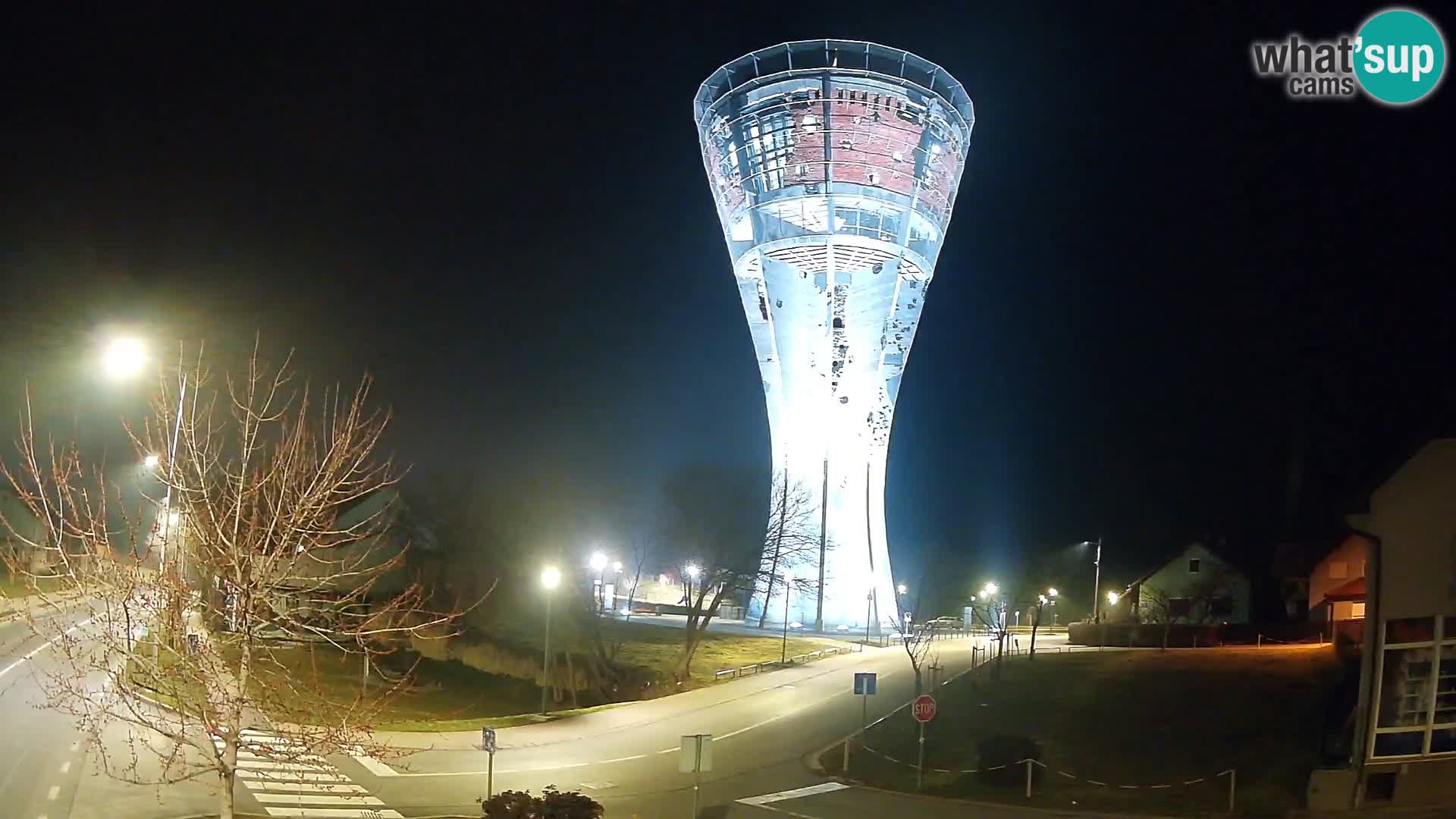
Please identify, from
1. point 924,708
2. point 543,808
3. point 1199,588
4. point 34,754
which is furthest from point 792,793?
point 1199,588

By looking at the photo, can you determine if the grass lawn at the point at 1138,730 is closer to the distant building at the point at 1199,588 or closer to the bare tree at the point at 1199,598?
the bare tree at the point at 1199,598

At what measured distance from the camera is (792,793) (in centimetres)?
2103

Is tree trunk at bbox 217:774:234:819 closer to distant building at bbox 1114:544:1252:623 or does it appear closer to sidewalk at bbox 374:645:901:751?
sidewalk at bbox 374:645:901:751

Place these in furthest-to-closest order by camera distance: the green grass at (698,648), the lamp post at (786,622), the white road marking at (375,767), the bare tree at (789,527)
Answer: the bare tree at (789,527), the lamp post at (786,622), the green grass at (698,648), the white road marking at (375,767)

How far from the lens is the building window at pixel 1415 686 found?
15.9 m

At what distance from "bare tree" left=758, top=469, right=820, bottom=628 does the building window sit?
30.7m

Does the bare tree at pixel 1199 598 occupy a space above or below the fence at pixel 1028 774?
above

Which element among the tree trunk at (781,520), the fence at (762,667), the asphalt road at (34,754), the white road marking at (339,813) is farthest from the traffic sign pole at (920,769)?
the tree trunk at (781,520)

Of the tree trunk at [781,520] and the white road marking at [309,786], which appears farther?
the tree trunk at [781,520]

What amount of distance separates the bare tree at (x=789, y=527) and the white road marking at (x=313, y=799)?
28821mm

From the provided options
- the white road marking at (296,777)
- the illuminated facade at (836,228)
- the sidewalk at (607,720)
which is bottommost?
the sidewalk at (607,720)

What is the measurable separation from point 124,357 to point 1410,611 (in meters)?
19.0

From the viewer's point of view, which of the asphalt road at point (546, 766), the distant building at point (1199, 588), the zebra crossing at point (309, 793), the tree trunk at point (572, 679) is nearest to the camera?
the zebra crossing at point (309, 793)

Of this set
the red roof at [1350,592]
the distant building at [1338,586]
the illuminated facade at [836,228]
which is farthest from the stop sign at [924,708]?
the illuminated facade at [836,228]
